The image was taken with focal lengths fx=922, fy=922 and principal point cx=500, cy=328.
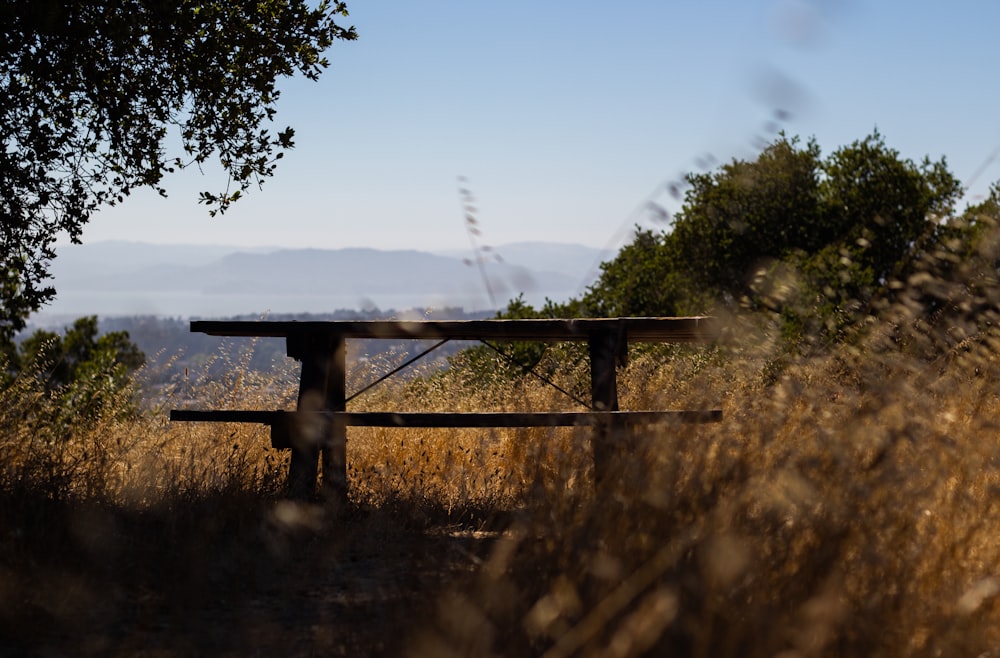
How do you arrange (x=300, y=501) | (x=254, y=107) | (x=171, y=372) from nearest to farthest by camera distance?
(x=300, y=501) → (x=254, y=107) → (x=171, y=372)

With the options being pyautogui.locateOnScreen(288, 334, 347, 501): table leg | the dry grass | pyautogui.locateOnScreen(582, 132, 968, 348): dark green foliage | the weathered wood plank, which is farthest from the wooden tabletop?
pyautogui.locateOnScreen(582, 132, 968, 348): dark green foliage

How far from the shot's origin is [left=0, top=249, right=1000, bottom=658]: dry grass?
2.97m

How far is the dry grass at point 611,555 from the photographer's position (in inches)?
117

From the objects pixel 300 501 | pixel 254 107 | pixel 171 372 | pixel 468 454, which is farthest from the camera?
pixel 171 372

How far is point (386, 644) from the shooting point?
305cm

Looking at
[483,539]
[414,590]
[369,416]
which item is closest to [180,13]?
[369,416]

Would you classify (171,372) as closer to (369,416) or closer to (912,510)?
(369,416)

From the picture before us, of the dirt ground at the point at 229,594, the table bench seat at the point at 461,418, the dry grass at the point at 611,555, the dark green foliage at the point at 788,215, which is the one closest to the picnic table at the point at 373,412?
the table bench seat at the point at 461,418

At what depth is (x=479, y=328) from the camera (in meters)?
5.89

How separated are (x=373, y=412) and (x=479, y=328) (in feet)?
2.96

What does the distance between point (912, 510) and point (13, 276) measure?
6086 millimetres

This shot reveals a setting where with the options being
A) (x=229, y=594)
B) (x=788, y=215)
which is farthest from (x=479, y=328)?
(x=788, y=215)

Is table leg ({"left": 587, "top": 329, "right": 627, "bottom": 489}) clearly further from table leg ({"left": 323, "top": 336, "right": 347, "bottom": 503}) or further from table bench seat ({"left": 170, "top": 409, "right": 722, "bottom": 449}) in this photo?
table leg ({"left": 323, "top": 336, "right": 347, "bottom": 503})

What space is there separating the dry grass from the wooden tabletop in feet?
2.72
